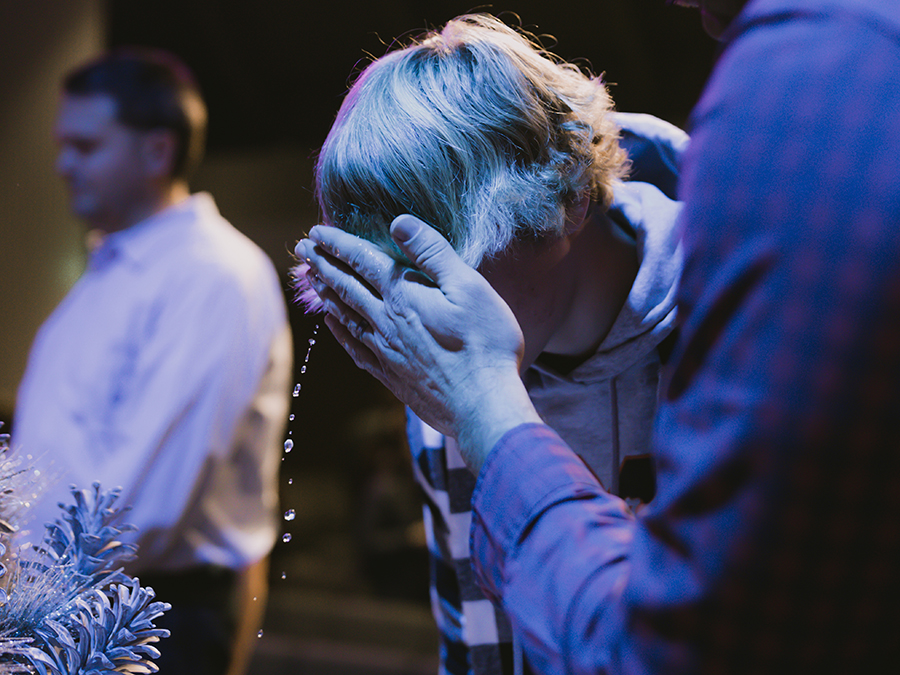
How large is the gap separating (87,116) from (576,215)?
1570mm

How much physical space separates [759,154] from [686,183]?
0.16 ft

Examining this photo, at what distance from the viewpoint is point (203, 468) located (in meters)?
1.88

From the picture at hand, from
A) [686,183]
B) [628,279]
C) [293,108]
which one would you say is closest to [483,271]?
[628,279]

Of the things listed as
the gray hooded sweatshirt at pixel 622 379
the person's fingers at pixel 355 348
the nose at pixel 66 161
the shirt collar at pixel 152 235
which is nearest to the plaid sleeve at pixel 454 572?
the gray hooded sweatshirt at pixel 622 379

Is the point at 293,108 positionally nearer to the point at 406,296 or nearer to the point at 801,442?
the point at 406,296

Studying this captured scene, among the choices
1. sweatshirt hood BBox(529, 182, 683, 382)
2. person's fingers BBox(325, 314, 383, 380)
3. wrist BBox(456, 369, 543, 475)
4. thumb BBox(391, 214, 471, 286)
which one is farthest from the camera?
sweatshirt hood BBox(529, 182, 683, 382)

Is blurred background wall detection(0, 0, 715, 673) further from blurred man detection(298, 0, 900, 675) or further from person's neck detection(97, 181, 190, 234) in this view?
blurred man detection(298, 0, 900, 675)

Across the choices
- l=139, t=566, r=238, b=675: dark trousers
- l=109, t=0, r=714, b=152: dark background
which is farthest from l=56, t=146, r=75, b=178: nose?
l=139, t=566, r=238, b=675: dark trousers

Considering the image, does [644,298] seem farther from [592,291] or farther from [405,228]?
[405,228]

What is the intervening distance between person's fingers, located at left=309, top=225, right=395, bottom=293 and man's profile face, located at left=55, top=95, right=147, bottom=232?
4.39ft

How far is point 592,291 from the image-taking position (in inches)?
44.5

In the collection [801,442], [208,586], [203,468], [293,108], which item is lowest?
[208,586]

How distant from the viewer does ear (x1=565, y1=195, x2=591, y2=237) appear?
1.02 m

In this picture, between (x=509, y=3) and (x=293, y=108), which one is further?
(x=293, y=108)
